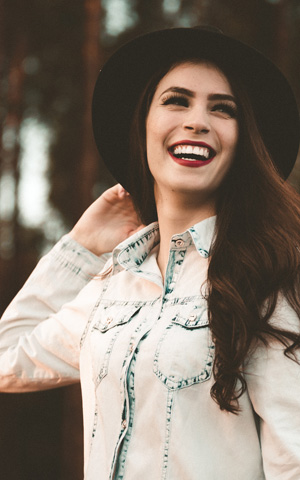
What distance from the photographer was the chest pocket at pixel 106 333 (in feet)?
5.79

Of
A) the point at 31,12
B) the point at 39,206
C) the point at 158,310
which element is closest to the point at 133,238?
the point at 158,310

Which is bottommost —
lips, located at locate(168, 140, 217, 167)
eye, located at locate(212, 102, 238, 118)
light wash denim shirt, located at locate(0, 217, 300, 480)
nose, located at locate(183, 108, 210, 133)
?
light wash denim shirt, located at locate(0, 217, 300, 480)

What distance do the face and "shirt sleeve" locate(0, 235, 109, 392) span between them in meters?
0.57

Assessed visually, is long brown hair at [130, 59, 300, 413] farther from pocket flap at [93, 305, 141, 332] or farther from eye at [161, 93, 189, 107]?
pocket flap at [93, 305, 141, 332]

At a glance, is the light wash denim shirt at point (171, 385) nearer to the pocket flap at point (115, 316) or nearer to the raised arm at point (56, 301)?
the pocket flap at point (115, 316)

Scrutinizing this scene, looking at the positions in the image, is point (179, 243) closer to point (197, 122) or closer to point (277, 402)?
point (197, 122)

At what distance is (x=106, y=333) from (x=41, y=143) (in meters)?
5.09

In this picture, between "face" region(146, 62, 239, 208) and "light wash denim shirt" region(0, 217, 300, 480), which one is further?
"face" region(146, 62, 239, 208)

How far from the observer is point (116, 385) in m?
1.70

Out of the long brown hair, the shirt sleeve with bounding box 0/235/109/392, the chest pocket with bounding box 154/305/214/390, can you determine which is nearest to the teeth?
the long brown hair

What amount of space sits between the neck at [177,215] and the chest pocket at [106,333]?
0.65 feet

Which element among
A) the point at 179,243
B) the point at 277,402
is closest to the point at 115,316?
the point at 179,243

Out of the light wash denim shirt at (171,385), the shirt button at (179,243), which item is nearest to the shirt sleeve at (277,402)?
the light wash denim shirt at (171,385)

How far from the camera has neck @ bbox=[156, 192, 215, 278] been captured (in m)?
1.94
